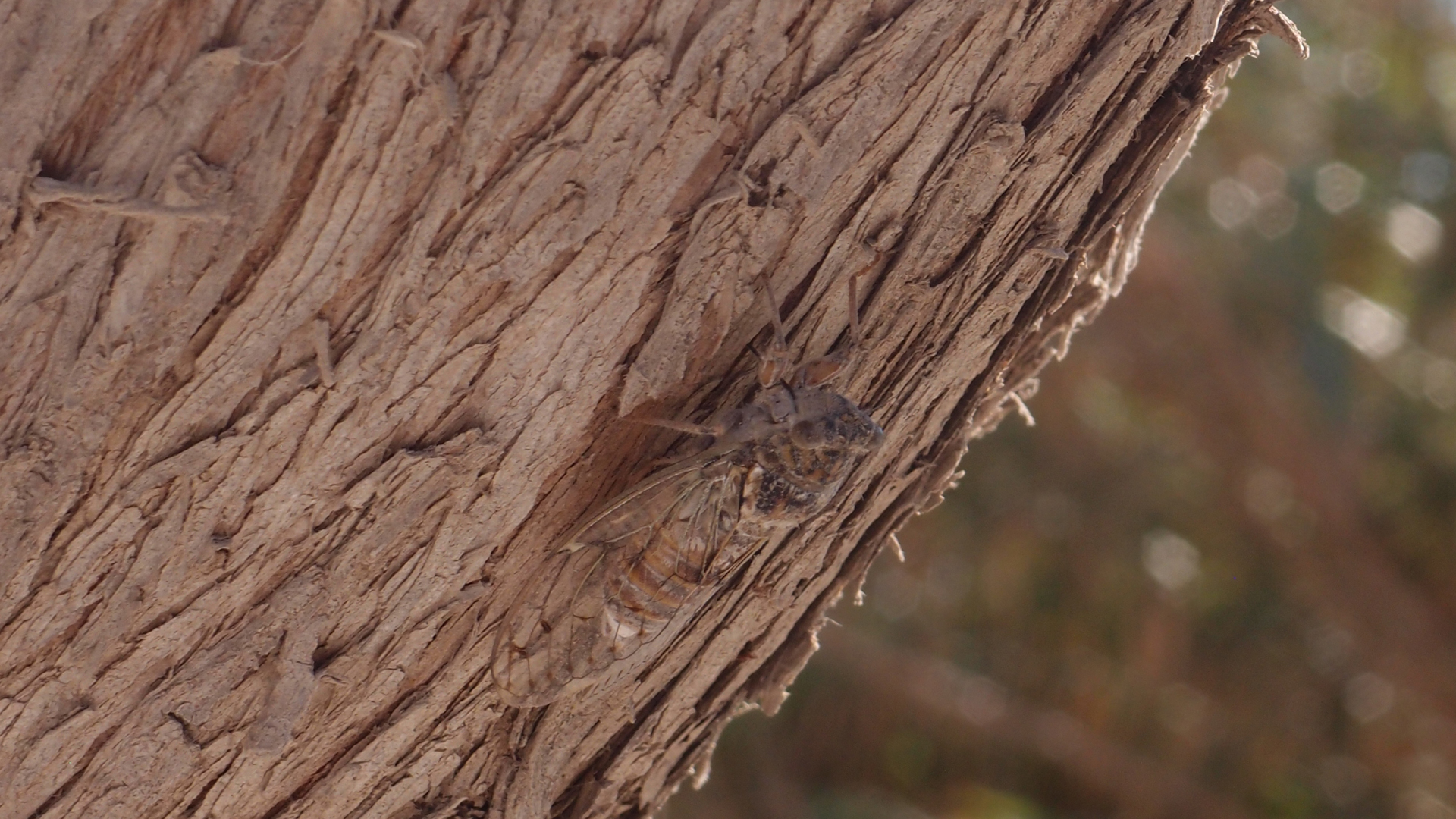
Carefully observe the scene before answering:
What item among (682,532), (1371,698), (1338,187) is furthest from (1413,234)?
(682,532)

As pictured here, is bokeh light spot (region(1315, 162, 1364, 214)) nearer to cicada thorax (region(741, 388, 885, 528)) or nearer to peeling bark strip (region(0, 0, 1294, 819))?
peeling bark strip (region(0, 0, 1294, 819))

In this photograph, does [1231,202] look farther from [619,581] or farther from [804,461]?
[619,581]

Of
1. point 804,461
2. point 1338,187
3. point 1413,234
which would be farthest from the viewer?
point 1338,187

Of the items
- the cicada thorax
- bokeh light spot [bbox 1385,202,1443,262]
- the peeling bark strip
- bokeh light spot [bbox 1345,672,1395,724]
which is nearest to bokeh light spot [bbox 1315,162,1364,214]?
bokeh light spot [bbox 1385,202,1443,262]

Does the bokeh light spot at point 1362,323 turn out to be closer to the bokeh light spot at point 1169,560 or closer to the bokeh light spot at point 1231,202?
the bokeh light spot at point 1231,202

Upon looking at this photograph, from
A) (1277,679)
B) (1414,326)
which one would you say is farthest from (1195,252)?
A: (1277,679)

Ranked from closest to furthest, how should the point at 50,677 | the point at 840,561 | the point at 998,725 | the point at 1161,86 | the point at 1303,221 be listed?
the point at 50,677, the point at 1161,86, the point at 840,561, the point at 1303,221, the point at 998,725

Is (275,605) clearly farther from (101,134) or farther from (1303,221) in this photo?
(1303,221)
